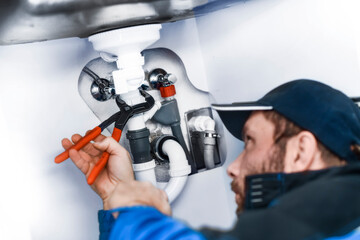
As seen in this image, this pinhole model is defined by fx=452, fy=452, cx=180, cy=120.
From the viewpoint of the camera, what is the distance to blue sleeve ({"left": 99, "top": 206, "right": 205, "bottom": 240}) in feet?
1.95

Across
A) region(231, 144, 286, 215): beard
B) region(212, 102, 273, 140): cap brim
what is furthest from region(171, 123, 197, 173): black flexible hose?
region(231, 144, 286, 215): beard

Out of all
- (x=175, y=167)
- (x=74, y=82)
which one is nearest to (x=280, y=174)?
(x=175, y=167)

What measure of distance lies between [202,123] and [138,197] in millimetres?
344

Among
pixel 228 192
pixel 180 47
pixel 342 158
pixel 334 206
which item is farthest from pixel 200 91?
pixel 334 206

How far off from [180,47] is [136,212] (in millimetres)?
450

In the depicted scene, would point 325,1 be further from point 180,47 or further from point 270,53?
point 180,47

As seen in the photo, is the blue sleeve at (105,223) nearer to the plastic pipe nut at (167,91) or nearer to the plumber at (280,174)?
the plumber at (280,174)

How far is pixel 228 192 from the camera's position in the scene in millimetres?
1017

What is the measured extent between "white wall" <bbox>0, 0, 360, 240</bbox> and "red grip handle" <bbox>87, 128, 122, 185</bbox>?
0.07 m

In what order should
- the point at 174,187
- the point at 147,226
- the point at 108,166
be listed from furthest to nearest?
the point at 174,187 < the point at 108,166 < the point at 147,226

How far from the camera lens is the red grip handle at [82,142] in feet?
2.58

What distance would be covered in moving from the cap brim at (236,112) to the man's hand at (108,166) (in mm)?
197

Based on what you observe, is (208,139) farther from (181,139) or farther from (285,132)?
(285,132)

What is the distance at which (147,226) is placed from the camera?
24.5 inches
